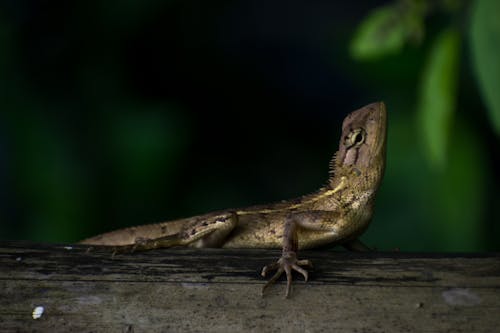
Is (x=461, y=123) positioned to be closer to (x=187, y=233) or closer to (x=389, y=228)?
(x=389, y=228)

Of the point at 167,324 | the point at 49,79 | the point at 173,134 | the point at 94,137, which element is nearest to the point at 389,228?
the point at 173,134

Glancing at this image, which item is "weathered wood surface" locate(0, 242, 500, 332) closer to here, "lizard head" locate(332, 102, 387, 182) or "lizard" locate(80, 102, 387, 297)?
"lizard" locate(80, 102, 387, 297)

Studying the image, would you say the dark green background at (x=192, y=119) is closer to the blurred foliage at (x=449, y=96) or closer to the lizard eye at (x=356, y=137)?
the blurred foliage at (x=449, y=96)

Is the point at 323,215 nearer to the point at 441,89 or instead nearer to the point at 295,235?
the point at 295,235

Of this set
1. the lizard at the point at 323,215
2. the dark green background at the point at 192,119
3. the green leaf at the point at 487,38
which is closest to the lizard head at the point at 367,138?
the lizard at the point at 323,215

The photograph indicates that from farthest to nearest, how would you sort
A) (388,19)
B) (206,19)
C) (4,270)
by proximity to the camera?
1. (206,19)
2. (388,19)
3. (4,270)

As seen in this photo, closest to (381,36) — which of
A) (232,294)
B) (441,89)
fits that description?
(441,89)
